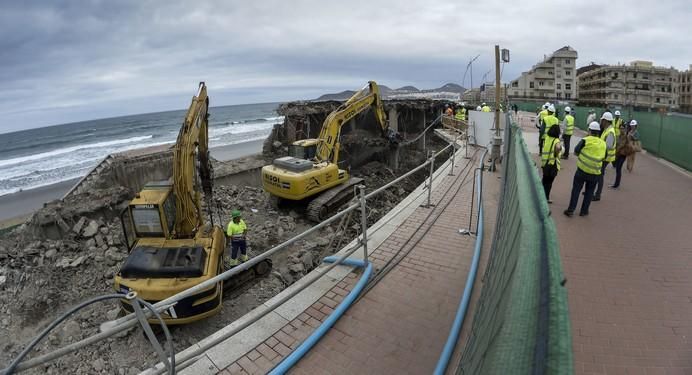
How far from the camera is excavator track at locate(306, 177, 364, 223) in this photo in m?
12.1

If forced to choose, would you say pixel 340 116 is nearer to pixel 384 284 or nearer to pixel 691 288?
pixel 384 284

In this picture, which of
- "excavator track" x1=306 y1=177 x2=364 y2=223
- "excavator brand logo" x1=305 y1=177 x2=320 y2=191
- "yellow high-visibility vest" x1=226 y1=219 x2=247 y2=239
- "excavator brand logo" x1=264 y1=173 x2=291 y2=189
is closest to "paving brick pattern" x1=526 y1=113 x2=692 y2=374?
"yellow high-visibility vest" x1=226 y1=219 x2=247 y2=239

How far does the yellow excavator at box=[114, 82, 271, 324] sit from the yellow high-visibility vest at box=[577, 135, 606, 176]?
23.5 ft

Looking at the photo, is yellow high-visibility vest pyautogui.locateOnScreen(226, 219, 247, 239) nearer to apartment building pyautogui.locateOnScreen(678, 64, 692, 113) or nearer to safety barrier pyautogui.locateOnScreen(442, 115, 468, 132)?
safety barrier pyautogui.locateOnScreen(442, 115, 468, 132)

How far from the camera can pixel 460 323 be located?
396 centimetres

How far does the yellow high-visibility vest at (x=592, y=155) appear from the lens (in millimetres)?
6559

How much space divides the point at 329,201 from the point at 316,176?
96 centimetres

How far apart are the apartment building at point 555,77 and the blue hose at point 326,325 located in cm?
6527

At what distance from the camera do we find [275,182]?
12.3 meters

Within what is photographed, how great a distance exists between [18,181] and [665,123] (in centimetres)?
4087

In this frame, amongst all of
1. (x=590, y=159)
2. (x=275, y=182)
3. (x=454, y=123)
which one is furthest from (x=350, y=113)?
(x=454, y=123)

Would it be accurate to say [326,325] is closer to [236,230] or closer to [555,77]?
[236,230]

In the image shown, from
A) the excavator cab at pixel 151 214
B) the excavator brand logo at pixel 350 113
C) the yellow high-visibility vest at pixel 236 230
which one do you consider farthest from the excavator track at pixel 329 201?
the excavator cab at pixel 151 214

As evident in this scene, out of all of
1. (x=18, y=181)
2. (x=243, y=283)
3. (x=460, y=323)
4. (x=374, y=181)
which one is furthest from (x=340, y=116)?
(x=18, y=181)
